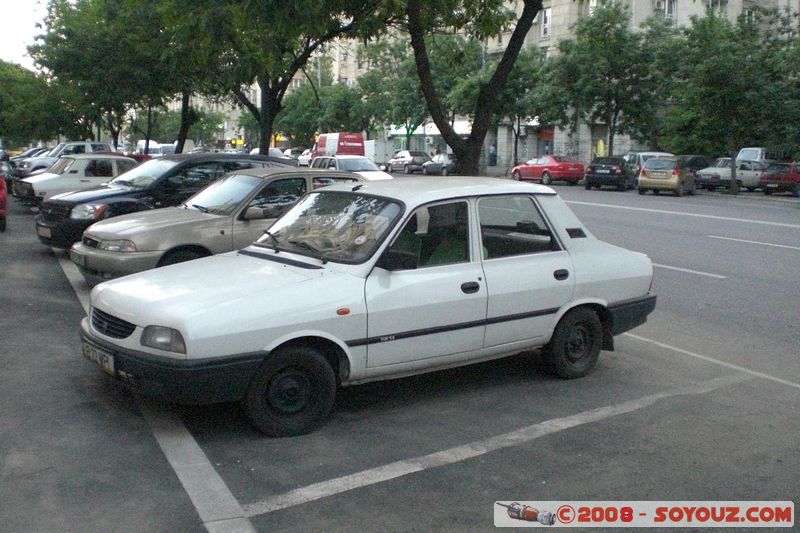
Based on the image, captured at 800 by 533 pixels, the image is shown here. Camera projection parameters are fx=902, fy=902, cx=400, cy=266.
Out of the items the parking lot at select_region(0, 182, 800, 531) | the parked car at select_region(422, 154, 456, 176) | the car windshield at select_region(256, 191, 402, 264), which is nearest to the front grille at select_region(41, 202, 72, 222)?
the parking lot at select_region(0, 182, 800, 531)

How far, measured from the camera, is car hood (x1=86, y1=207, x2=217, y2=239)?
9883 millimetres

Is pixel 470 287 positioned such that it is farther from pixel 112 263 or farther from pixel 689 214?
pixel 689 214

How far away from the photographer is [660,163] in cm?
3441

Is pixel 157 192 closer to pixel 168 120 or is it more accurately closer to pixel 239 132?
pixel 168 120

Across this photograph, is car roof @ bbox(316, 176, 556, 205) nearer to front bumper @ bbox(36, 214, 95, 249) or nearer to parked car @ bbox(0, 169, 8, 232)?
front bumper @ bbox(36, 214, 95, 249)

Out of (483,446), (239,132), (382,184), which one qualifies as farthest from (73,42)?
(239,132)

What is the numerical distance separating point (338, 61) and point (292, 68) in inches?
2837

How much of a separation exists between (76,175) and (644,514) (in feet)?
58.4

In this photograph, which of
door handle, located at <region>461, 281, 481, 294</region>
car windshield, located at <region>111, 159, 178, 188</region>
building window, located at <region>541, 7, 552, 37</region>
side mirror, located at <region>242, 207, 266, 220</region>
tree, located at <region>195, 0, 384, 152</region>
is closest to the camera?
door handle, located at <region>461, 281, 481, 294</region>

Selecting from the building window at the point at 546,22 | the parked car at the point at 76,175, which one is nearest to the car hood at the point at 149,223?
the parked car at the point at 76,175

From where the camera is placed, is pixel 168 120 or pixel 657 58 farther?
pixel 168 120

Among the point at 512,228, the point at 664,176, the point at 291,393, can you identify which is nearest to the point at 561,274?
the point at 512,228

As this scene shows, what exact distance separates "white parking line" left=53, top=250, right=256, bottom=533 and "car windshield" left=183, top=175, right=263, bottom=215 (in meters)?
4.20

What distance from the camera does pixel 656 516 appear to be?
466cm
